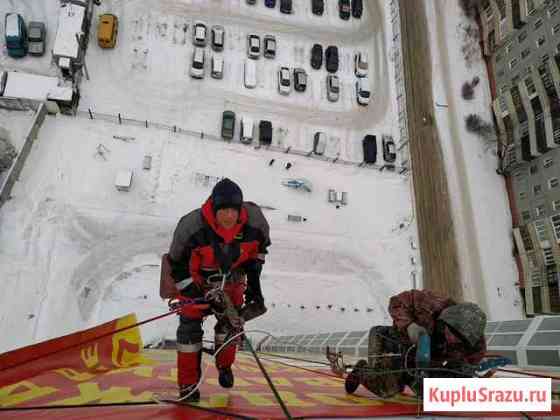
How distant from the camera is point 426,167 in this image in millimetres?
28781

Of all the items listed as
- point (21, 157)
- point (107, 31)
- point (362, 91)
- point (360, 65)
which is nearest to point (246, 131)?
point (362, 91)

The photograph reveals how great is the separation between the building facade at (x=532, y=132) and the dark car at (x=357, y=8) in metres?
9.29

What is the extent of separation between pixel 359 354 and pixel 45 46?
24795 mm

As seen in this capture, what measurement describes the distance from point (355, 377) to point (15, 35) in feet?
87.5

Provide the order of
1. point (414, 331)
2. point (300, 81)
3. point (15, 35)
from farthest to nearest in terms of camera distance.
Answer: point (300, 81) → point (15, 35) → point (414, 331)

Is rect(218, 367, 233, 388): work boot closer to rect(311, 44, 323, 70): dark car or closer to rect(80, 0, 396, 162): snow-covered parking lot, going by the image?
rect(80, 0, 396, 162): snow-covered parking lot

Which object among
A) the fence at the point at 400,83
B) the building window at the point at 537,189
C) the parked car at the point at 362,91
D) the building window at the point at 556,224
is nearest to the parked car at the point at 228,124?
the parked car at the point at 362,91

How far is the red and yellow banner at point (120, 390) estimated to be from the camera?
5777 mm

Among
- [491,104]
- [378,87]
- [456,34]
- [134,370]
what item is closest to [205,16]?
[378,87]

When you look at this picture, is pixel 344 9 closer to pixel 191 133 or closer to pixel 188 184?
pixel 191 133

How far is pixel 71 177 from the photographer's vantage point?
2353 cm

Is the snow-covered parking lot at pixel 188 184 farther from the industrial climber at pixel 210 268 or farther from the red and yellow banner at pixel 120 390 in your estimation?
the industrial climber at pixel 210 268

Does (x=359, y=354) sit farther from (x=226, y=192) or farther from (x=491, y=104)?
(x=491, y=104)

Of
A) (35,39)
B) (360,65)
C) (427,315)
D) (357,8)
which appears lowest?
(427,315)
